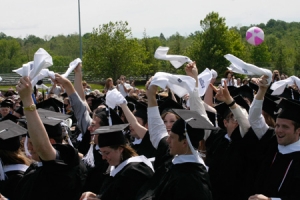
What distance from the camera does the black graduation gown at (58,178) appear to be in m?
4.30

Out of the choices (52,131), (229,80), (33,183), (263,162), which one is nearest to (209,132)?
(263,162)

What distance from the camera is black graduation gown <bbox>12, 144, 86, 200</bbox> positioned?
14.1 ft

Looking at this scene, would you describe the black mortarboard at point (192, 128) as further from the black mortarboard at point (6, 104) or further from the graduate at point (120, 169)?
the black mortarboard at point (6, 104)

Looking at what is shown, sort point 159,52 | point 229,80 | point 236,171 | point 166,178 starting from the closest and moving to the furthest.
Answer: point 166,178 → point 236,171 → point 159,52 → point 229,80

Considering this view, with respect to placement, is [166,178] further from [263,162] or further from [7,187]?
[7,187]

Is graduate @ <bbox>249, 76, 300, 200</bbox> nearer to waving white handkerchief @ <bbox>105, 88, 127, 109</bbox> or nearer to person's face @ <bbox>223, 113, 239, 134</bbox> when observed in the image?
person's face @ <bbox>223, 113, 239, 134</bbox>

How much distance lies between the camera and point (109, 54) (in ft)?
157

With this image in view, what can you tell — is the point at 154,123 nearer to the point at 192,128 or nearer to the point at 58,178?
the point at 192,128

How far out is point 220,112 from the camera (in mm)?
6828

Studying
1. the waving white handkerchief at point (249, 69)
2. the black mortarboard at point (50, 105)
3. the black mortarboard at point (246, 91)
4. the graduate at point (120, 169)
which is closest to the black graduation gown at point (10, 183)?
the graduate at point (120, 169)

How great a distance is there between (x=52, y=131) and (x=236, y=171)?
7.07 ft

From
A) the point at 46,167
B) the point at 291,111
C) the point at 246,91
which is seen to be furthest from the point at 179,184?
the point at 246,91

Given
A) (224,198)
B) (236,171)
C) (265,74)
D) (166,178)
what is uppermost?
(265,74)

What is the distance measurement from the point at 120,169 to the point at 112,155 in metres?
0.19
